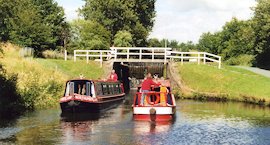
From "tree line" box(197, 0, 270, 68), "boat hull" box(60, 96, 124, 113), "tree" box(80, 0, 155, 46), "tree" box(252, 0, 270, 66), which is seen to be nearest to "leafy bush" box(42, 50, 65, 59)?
"tree" box(80, 0, 155, 46)

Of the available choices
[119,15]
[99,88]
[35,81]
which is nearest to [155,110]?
[99,88]

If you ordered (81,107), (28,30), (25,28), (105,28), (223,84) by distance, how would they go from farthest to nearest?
(105,28)
(28,30)
(25,28)
(223,84)
(81,107)

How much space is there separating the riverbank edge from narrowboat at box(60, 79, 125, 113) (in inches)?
303

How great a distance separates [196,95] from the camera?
4097cm

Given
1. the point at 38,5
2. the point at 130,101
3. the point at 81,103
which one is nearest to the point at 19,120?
the point at 81,103

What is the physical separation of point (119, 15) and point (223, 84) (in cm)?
3356

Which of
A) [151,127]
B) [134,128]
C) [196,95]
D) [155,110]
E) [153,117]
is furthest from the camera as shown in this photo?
[196,95]

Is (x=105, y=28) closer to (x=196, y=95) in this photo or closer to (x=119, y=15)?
(x=119, y=15)

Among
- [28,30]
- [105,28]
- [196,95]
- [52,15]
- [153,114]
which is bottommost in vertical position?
[153,114]

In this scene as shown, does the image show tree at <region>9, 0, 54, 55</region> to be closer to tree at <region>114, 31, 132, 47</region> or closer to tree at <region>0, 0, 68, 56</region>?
tree at <region>0, 0, 68, 56</region>

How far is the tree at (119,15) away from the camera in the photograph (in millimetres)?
70062

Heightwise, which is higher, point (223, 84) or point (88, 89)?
point (223, 84)

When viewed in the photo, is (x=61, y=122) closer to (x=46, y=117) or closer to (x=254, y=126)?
(x=46, y=117)

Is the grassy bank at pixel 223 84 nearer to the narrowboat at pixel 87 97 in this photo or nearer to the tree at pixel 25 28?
the narrowboat at pixel 87 97
